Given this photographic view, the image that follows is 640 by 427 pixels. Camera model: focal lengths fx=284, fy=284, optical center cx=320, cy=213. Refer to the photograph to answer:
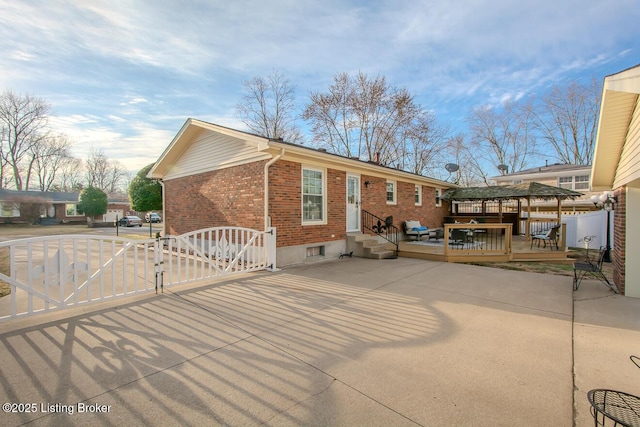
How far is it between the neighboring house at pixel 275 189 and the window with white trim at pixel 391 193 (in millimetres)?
36

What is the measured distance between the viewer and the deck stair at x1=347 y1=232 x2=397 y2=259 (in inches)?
382

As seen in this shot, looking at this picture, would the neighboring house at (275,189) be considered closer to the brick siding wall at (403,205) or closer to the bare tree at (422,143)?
the brick siding wall at (403,205)

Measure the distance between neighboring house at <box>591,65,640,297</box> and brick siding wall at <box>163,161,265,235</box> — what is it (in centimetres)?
767

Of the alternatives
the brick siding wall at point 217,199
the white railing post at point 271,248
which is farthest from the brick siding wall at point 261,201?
the white railing post at point 271,248

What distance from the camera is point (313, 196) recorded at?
9.27m

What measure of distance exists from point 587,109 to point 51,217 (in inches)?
2250

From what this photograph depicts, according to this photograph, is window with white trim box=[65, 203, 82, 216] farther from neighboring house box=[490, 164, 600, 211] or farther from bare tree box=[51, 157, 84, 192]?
neighboring house box=[490, 164, 600, 211]

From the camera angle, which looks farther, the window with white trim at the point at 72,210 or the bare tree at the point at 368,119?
the window with white trim at the point at 72,210

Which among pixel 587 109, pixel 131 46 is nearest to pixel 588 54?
pixel 587 109

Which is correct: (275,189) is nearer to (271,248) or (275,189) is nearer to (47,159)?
(271,248)

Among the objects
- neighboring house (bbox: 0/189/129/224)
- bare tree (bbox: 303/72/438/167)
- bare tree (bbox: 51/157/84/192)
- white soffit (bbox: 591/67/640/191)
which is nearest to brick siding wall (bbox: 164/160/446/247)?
white soffit (bbox: 591/67/640/191)

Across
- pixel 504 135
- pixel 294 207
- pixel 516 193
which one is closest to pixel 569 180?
pixel 516 193

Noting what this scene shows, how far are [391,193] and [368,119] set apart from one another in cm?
1374

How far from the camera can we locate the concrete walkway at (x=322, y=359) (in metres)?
2.29
